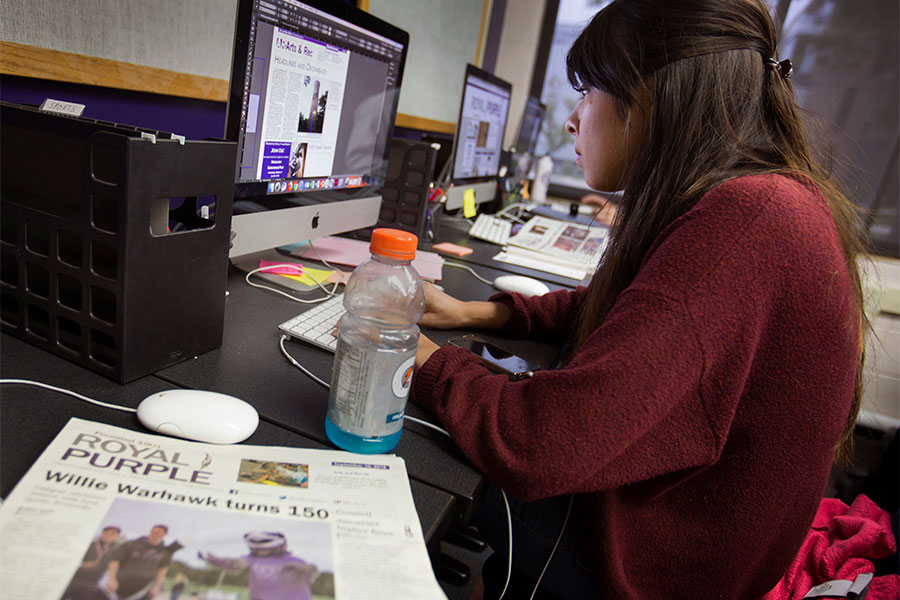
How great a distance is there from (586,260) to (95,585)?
156 cm

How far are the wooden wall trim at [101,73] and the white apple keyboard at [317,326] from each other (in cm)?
61

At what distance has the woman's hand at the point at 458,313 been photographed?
0.99 m

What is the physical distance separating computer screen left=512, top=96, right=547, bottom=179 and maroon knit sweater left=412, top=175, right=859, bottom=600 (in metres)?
2.02

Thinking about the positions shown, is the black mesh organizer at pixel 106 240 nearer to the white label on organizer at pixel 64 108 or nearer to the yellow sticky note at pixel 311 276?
the white label on organizer at pixel 64 108

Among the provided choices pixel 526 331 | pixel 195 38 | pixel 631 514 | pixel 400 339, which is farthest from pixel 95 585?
pixel 195 38

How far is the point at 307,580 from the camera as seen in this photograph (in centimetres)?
41

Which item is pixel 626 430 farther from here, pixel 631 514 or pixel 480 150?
pixel 480 150

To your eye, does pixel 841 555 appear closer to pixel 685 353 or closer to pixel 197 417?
pixel 685 353

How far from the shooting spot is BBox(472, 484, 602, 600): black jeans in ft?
2.60

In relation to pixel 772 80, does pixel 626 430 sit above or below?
below

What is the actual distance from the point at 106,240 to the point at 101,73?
67 cm

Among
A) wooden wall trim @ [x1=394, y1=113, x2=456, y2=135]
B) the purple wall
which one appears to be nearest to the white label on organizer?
the purple wall

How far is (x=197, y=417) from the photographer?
0.55 metres

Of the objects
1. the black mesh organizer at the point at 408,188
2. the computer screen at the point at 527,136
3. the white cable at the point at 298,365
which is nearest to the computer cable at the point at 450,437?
the white cable at the point at 298,365
